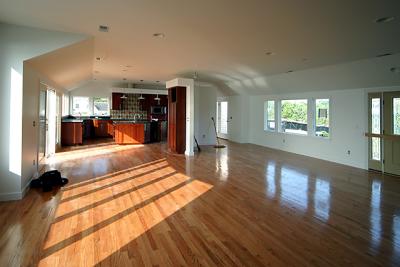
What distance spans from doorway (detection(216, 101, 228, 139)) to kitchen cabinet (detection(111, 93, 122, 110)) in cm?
494

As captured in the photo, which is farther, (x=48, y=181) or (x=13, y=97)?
(x=48, y=181)

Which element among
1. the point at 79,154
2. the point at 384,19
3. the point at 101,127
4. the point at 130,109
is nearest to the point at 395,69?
the point at 384,19

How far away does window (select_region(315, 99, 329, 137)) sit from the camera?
7918 mm

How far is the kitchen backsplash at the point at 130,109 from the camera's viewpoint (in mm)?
12554

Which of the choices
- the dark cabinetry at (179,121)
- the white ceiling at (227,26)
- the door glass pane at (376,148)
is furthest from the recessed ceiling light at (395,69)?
the dark cabinetry at (179,121)

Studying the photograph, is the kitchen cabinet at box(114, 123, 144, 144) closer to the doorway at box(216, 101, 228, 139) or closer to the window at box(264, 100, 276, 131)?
the doorway at box(216, 101, 228, 139)

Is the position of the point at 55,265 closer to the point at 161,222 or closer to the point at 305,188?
the point at 161,222

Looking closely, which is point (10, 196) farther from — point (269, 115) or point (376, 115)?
point (269, 115)

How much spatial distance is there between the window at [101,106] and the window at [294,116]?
27.7ft

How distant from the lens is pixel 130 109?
12.8 m

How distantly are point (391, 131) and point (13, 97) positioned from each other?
7.77 metres

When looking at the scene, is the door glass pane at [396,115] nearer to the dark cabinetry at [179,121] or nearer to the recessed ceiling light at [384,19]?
the recessed ceiling light at [384,19]

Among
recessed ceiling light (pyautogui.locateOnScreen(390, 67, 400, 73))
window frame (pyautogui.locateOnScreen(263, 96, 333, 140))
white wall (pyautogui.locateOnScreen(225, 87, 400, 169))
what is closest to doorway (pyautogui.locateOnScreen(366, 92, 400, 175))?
white wall (pyautogui.locateOnScreen(225, 87, 400, 169))

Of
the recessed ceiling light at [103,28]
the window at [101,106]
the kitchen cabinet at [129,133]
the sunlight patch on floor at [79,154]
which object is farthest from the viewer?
the window at [101,106]
